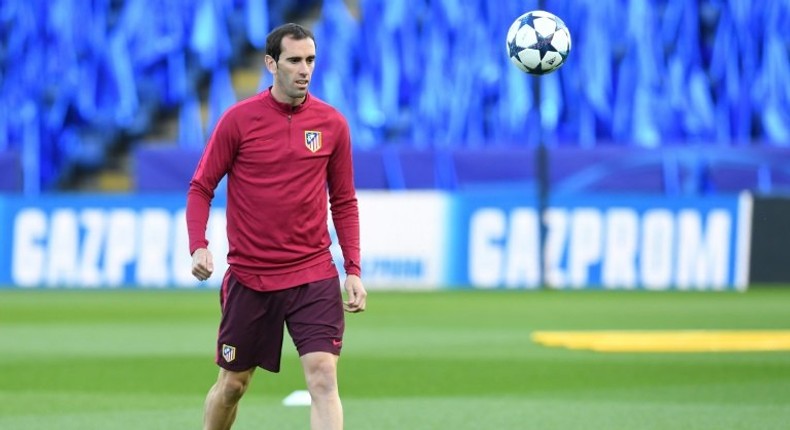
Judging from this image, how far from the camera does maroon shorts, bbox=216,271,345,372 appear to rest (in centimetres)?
642

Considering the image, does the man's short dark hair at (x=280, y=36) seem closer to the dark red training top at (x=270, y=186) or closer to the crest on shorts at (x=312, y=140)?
the dark red training top at (x=270, y=186)

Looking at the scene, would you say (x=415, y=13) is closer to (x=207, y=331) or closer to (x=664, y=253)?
(x=664, y=253)

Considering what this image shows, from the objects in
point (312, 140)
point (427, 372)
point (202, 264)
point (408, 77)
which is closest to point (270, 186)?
point (312, 140)

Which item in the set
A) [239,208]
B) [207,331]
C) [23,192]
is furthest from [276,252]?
[23,192]

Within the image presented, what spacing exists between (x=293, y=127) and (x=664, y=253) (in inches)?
586

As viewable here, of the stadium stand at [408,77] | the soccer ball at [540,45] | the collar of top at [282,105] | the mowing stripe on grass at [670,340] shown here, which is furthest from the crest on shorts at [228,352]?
the stadium stand at [408,77]

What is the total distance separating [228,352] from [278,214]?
62cm

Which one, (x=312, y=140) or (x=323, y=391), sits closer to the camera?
(x=323, y=391)

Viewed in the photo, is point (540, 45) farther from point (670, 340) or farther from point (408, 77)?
point (408, 77)

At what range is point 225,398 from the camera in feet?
21.7

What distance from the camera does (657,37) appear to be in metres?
25.5

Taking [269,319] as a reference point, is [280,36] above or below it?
above

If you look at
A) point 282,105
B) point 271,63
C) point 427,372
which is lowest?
point 427,372

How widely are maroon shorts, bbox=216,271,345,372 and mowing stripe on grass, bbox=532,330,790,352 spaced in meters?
6.64
